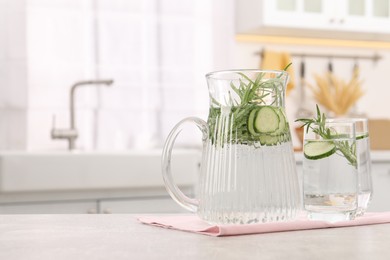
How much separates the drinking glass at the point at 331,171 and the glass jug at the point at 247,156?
40mm

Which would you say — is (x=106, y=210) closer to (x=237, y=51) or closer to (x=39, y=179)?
(x=39, y=179)

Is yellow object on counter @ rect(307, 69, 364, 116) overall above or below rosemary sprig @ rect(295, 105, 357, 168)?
above

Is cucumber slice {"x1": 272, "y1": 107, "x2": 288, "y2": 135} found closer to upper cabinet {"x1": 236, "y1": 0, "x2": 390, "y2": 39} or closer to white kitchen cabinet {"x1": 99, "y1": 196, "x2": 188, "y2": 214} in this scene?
white kitchen cabinet {"x1": 99, "y1": 196, "x2": 188, "y2": 214}

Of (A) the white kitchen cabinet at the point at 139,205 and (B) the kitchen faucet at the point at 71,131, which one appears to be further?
(B) the kitchen faucet at the point at 71,131

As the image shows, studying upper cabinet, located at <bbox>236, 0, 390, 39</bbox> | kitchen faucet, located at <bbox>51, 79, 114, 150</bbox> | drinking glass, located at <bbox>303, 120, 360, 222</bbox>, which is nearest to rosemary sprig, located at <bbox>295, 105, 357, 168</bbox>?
drinking glass, located at <bbox>303, 120, 360, 222</bbox>

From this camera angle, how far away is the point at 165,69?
310 cm

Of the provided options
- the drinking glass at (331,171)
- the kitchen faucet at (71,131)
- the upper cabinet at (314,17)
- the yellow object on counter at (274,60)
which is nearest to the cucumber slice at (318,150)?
the drinking glass at (331,171)

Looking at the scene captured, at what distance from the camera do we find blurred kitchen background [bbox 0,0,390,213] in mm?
2885

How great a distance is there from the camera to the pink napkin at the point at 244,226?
741 millimetres

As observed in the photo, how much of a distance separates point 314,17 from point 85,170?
1.42 metres

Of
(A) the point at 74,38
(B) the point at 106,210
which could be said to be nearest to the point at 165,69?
(A) the point at 74,38

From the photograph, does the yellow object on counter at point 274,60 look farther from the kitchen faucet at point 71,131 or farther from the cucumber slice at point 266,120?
the cucumber slice at point 266,120

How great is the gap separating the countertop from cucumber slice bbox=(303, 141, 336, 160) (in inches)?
3.8

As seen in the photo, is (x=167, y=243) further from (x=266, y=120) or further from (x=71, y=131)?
(x=71, y=131)
